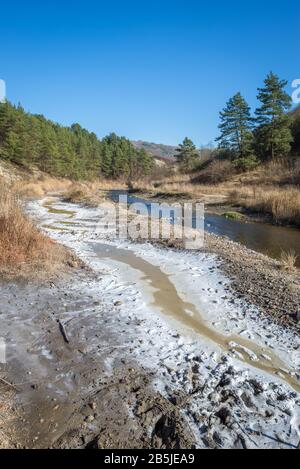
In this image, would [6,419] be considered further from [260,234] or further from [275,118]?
[275,118]

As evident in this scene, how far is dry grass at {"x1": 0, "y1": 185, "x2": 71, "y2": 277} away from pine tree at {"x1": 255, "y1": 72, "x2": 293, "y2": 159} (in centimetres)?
3351

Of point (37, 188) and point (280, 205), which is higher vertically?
point (37, 188)

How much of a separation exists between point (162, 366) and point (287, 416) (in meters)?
1.32

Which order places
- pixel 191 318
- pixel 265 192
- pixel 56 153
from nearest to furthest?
pixel 191 318 → pixel 265 192 → pixel 56 153

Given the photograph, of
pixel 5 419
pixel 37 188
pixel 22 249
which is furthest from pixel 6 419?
pixel 37 188

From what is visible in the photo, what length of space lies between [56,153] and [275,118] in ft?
107

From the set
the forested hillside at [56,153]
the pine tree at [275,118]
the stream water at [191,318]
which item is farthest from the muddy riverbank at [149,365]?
the forested hillside at [56,153]

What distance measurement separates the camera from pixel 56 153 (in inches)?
2002

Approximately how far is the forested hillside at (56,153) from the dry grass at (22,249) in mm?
41544

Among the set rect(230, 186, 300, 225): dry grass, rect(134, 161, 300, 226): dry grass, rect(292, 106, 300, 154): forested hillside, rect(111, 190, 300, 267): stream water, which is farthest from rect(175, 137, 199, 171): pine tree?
rect(111, 190, 300, 267): stream water

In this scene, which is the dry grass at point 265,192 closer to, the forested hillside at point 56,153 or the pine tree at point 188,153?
the pine tree at point 188,153

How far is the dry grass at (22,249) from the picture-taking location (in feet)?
20.6

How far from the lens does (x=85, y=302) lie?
17.3 feet
